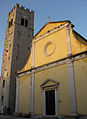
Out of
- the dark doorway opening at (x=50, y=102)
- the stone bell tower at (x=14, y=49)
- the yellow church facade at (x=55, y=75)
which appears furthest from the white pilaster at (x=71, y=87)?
the stone bell tower at (x=14, y=49)

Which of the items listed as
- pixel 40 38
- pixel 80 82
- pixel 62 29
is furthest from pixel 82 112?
pixel 40 38

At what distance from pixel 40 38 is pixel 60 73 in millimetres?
5876

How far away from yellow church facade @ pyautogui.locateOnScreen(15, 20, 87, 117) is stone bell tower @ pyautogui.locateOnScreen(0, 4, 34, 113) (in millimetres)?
5047

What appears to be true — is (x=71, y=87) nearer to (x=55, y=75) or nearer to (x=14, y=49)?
(x=55, y=75)

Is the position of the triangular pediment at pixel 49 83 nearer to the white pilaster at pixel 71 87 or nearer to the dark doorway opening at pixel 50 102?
the dark doorway opening at pixel 50 102

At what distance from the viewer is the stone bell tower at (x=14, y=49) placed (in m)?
22.8

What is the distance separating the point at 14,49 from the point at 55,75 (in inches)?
526

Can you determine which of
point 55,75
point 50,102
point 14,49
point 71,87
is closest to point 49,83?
point 55,75

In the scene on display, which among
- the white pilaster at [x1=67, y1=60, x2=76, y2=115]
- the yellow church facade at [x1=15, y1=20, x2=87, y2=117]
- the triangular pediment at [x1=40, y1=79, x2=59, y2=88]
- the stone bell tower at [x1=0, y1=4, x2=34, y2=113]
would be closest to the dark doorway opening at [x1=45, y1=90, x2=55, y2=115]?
the yellow church facade at [x1=15, y1=20, x2=87, y2=117]

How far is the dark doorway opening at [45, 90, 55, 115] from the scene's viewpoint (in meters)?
13.6

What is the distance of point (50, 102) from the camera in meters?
14.1

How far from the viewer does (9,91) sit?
2231cm

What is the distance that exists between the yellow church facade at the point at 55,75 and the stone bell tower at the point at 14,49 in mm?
5047

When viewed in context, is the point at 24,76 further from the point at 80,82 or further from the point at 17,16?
the point at 17,16
